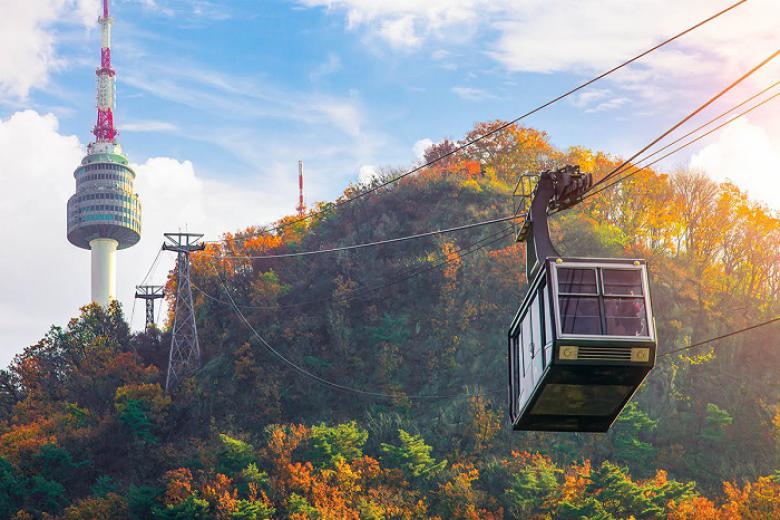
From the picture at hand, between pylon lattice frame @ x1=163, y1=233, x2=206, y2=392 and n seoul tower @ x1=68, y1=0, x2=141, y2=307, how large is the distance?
95736 mm

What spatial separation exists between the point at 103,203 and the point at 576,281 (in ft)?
513

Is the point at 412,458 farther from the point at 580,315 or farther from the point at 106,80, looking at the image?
the point at 106,80

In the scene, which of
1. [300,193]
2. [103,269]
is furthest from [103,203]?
[300,193]

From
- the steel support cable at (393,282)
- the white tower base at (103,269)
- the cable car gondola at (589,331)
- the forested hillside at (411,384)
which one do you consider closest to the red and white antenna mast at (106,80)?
the white tower base at (103,269)

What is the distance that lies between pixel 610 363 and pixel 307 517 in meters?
34.9

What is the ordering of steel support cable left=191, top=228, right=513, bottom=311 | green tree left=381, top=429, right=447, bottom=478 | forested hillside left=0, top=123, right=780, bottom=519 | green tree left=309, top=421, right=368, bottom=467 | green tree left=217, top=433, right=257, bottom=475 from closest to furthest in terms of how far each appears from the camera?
forested hillside left=0, top=123, right=780, bottom=519 → green tree left=381, top=429, right=447, bottom=478 → green tree left=309, top=421, right=368, bottom=467 → green tree left=217, top=433, right=257, bottom=475 → steel support cable left=191, top=228, right=513, bottom=311

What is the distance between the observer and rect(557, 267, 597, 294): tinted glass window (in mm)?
23578

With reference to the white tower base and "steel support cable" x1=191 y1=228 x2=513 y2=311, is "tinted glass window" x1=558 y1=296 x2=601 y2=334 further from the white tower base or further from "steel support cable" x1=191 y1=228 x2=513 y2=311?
the white tower base

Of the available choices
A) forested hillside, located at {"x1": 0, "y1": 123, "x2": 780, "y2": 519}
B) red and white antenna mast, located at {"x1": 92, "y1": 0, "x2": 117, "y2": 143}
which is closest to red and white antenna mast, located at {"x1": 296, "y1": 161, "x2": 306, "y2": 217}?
forested hillside, located at {"x1": 0, "y1": 123, "x2": 780, "y2": 519}

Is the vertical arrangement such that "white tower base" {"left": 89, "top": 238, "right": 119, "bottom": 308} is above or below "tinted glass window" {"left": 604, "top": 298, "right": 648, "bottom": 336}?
above

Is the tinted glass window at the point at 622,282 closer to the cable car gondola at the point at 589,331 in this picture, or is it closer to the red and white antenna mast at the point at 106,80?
the cable car gondola at the point at 589,331

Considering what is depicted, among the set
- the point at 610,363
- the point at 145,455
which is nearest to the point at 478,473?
the point at 145,455

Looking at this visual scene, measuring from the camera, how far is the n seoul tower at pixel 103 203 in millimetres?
171375

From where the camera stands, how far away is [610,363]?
2333cm
